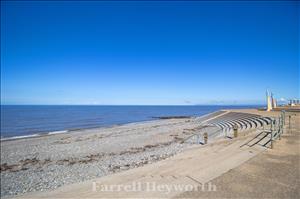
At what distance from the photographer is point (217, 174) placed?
5.50 meters

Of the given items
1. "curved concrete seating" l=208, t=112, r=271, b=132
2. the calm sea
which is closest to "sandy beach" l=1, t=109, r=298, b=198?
"curved concrete seating" l=208, t=112, r=271, b=132

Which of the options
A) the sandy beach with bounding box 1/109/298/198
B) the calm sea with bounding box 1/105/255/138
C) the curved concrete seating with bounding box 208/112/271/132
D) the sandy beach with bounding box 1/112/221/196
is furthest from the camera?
the calm sea with bounding box 1/105/255/138

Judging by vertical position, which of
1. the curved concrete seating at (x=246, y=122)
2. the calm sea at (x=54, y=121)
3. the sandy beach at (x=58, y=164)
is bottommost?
the calm sea at (x=54, y=121)

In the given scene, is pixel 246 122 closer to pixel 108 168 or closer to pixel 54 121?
pixel 108 168

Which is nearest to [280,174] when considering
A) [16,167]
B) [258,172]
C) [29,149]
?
[258,172]

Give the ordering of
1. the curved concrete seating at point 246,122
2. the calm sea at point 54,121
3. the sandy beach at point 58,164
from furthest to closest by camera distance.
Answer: the calm sea at point 54,121 < the curved concrete seating at point 246,122 < the sandy beach at point 58,164

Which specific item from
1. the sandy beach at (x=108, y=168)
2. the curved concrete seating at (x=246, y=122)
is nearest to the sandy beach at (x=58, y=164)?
the sandy beach at (x=108, y=168)

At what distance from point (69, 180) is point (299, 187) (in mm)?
10308

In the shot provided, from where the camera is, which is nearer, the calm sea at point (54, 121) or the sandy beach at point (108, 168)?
the sandy beach at point (108, 168)

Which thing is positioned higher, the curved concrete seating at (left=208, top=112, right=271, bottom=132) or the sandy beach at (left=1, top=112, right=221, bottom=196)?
the curved concrete seating at (left=208, top=112, right=271, bottom=132)

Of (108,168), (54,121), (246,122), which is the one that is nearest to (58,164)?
(108,168)

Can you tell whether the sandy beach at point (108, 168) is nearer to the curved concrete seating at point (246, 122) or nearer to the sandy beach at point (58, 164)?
the sandy beach at point (58, 164)

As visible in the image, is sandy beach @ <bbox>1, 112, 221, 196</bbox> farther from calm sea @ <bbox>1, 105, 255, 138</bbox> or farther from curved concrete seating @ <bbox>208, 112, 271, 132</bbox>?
calm sea @ <bbox>1, 105, 255, 138</bbox>

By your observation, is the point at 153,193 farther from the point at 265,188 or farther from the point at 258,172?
the point at 258,172
